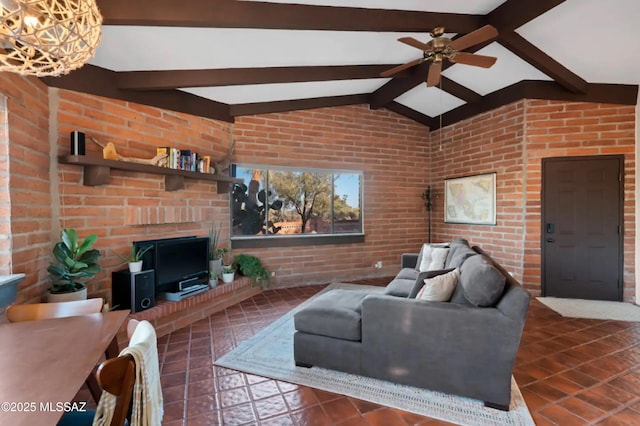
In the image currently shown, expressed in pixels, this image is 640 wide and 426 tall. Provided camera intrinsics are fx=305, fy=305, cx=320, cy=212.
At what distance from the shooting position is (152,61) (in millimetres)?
2916

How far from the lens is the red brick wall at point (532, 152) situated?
Result: 3.96m

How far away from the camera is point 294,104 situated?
15.6 ft

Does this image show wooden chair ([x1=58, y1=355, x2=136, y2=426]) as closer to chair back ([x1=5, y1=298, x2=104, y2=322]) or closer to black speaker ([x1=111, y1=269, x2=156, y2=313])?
chair back ([x1=5, y1=298, x2=104, y2=322])

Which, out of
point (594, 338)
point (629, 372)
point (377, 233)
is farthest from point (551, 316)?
point (377, 233)

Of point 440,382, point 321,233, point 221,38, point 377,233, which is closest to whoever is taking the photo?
point 440,382

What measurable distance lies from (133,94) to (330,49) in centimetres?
210

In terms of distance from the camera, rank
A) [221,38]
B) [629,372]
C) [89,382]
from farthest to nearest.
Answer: [221,38]
[629,372]
[89,382]

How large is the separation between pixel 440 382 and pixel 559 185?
3575 mm

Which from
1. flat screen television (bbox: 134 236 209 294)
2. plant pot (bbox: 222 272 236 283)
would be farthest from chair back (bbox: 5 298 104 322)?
plant pot (bbox: 222 272 236 283)

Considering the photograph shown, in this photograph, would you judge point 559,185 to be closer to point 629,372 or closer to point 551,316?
point 551,316

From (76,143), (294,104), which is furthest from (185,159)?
(294,104)

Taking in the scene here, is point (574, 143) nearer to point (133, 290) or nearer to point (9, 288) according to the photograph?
point (133, 290)

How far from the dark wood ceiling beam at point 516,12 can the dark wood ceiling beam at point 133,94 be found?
3352 millimetres

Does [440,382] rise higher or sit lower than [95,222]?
lower
